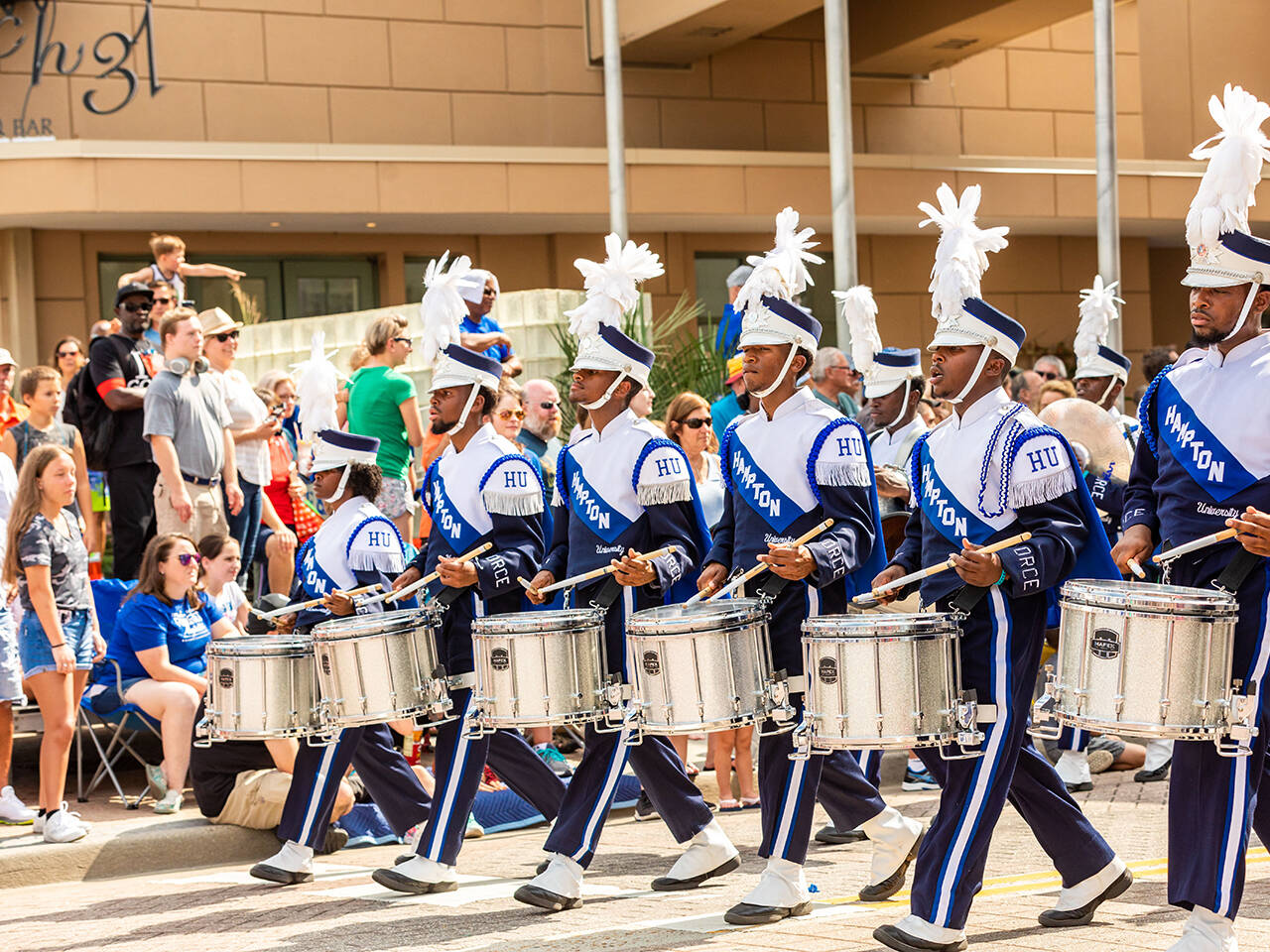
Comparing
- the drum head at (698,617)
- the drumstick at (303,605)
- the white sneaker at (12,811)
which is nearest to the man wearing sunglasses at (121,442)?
the white sneaker at (12,811)

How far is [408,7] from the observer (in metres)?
22.8

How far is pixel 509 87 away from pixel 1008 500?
58.5 ft

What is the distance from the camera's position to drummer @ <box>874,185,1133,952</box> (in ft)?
20.0

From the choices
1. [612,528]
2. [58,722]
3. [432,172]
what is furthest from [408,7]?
[612,528]

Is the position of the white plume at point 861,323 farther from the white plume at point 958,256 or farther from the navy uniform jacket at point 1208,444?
the navy uniform jacket at point 1208,444

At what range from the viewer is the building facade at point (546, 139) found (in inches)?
826

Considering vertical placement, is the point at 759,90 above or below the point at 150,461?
above

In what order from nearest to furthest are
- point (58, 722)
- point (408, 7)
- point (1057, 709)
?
1. point (1057, 709)
2. point (58, 722)
3. point (408, 7)

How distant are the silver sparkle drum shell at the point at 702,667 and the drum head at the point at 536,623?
47 cm

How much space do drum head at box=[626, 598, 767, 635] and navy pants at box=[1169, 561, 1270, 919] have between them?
1.63 meters

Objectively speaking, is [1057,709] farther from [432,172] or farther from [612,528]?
[432,172]

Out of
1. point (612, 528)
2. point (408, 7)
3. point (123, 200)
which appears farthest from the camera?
point (408, 7)

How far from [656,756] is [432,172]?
1452 centimetres

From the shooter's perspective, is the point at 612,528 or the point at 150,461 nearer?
the point at 612,528
